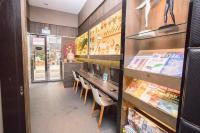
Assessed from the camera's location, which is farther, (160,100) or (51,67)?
(51,67)

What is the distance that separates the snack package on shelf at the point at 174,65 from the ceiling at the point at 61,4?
4.51 metres

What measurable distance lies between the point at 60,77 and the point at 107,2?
458 centimetres

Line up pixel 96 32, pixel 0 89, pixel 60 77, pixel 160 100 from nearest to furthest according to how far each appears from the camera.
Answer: pixel 160 100, pixel 0 89, pixel 96 32, pixel 60 77

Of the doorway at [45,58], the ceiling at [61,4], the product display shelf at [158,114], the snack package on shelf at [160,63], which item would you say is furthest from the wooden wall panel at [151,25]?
the doorway at [45,58]

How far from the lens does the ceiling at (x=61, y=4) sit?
4.85m

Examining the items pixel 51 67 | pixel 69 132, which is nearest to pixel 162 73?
pixel 69 132

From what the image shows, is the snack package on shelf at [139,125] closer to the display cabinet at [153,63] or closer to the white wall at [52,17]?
the display cabinet at [153,63]

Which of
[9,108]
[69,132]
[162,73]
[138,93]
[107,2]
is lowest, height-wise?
[69,132]

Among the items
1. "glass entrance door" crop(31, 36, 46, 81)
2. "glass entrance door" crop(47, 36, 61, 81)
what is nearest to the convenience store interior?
"glass entrance door" crop(31, 36, 46, 81)

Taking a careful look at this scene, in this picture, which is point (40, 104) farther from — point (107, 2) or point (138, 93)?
point (107, 2)

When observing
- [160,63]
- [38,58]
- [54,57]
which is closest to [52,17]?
[54,57]

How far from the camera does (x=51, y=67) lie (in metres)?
6.08

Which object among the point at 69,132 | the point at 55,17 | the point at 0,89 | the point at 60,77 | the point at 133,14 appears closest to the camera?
the point at 0,89

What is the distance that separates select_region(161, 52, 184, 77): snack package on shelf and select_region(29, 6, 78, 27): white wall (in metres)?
5.82
